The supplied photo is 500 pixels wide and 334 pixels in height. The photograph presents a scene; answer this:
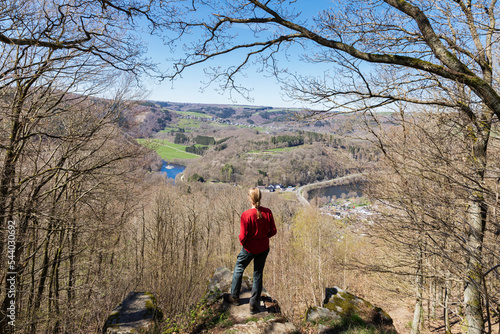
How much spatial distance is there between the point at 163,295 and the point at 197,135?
113 meters

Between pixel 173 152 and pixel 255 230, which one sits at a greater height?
pixel 173 152

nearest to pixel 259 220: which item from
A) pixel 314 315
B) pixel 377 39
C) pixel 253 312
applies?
pixel 253 312

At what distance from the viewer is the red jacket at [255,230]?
3480mm

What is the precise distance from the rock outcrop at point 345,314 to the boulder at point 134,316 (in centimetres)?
293

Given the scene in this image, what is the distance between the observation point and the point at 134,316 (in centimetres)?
461

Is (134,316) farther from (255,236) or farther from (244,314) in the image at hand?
(255,236)

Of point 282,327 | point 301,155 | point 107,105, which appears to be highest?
point 301,155

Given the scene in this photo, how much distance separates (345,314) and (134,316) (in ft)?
13.1

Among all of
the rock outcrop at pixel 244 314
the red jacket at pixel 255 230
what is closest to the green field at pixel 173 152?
the rock outcrop at pixel 244 314

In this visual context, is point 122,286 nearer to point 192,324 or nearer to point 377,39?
point 192,324

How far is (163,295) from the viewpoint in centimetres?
846

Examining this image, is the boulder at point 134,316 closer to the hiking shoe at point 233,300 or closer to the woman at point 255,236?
the hiking shoe at point 233,300

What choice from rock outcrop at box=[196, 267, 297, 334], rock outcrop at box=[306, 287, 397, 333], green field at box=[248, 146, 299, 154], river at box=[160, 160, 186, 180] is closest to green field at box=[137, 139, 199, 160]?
river at box=[160, 160, 186, 180]

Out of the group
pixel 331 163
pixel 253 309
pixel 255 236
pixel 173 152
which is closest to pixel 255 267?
pixel 255 236
